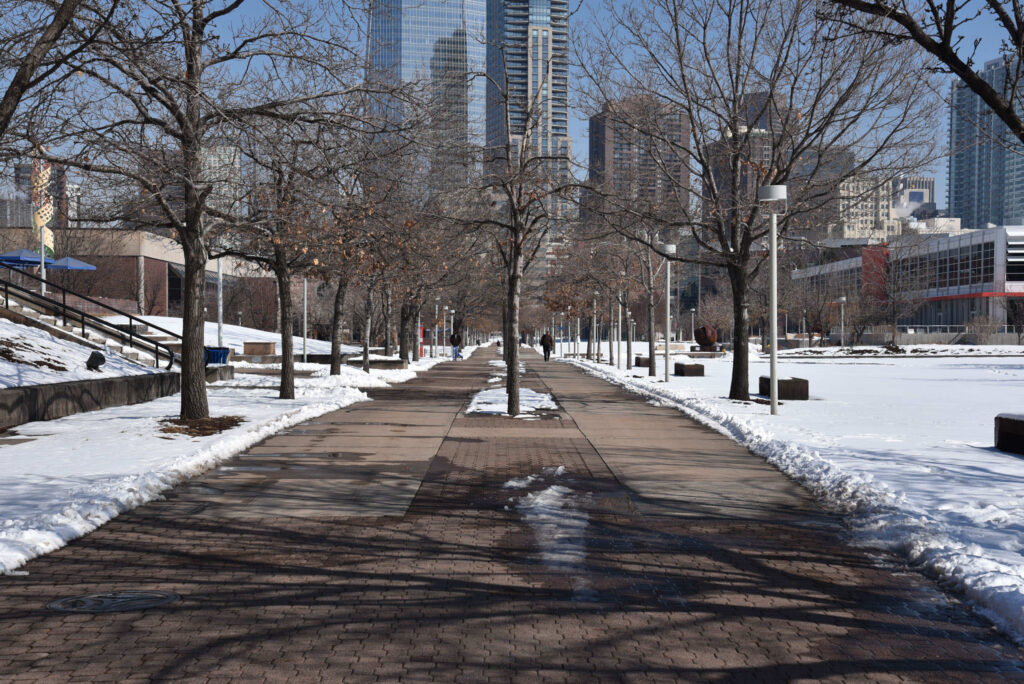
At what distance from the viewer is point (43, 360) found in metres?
20.6

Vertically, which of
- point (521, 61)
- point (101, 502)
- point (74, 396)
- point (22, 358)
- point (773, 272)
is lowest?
point (101, 502)

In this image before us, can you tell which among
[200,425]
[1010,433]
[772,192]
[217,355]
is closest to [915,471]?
[1010,433]

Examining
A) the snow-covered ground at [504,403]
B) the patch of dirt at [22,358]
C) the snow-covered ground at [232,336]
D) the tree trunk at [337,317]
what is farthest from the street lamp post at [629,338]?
the patch of dirt at [22,358]

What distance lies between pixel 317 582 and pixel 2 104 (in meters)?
6.42

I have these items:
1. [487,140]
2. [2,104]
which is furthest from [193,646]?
[487,140]

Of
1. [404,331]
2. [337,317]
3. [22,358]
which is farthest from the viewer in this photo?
[404,331]

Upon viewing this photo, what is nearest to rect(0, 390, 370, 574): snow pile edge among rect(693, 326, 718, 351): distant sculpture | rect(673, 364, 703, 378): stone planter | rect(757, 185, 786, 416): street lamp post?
rect(757, 185, 786, 416): street lamp post

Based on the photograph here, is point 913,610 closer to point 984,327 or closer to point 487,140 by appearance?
point 487,140

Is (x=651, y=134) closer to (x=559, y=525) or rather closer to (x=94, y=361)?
(x=94, y=361)

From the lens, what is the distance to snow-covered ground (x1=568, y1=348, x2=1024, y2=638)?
6836 millimetres

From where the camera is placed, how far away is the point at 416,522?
8.50 m

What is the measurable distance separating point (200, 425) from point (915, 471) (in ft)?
36.0

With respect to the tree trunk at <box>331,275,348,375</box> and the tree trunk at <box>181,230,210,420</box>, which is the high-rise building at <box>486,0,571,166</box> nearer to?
the tree trunk at <box>181,230,210,420</box>

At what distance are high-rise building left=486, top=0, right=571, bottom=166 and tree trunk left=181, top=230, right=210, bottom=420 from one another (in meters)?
6.50
